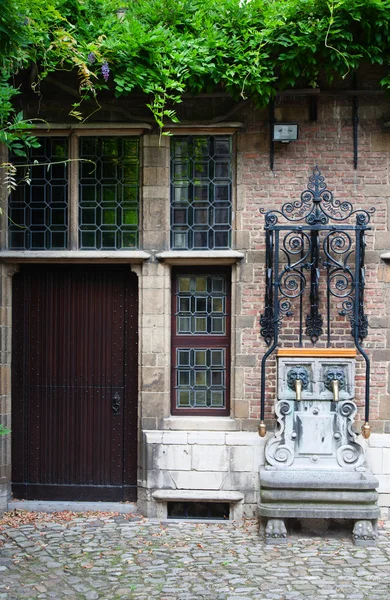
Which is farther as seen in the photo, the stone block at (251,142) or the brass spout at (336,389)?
the stone block at (251,142)

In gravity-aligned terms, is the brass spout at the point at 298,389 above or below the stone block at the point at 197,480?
above

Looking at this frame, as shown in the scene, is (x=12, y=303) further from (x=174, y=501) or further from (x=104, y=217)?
(x=174, y=501)

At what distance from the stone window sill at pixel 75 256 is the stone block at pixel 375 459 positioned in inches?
120

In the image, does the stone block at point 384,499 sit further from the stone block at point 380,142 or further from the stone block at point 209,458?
the stone block at point 380,142

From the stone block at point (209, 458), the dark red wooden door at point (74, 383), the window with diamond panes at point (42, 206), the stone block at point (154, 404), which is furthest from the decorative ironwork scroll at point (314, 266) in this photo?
the window with diamond panes at point (42, 206)

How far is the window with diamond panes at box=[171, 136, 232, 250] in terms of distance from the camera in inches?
291

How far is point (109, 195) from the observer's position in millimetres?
7461

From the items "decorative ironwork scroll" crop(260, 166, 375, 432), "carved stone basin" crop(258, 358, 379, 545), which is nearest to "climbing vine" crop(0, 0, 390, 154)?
"decorative ironwork scroll" crop(260, 166, 375, 432)

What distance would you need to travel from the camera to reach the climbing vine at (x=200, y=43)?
21.5 ft

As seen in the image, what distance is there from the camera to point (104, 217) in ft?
24.5

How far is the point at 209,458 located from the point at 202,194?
2.76 m

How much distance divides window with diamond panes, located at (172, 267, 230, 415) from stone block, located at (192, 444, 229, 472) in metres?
0.43

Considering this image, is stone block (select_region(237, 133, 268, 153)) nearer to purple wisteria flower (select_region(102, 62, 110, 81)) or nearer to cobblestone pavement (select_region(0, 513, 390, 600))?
purple wisteria flower (select_region(102, 62, 110, 81))

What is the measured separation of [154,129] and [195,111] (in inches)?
18.5
